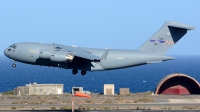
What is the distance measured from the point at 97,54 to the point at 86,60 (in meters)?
1.53

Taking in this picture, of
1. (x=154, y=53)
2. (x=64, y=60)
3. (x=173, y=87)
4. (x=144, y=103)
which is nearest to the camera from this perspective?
(x=64, y=60)

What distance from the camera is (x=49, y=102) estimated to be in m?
63.2

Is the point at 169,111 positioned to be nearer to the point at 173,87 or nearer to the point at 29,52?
the point at 29,52

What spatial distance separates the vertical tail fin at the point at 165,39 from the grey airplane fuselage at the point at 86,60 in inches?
35.6

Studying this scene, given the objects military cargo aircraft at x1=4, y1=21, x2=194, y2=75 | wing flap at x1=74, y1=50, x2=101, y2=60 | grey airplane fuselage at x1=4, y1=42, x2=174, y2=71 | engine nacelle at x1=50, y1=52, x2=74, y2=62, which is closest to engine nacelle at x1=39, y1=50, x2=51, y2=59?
military cargo aircraft at x1=4, y1=21, x2=194, y2=75

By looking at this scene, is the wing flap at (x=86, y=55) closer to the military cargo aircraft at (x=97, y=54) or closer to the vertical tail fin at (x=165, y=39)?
the military cargo aircraft at (x=97, y=54)

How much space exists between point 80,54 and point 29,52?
16.1 feet

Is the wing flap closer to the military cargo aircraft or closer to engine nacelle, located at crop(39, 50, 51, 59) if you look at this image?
the military cargo aircraft

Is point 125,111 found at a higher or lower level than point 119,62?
lower

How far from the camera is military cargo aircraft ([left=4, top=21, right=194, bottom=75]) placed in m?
46.5

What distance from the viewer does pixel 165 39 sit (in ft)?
164

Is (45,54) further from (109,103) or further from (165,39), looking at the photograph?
(109,103)

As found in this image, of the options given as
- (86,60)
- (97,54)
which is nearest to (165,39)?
(97,54)

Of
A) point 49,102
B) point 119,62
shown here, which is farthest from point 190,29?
point 49,102
